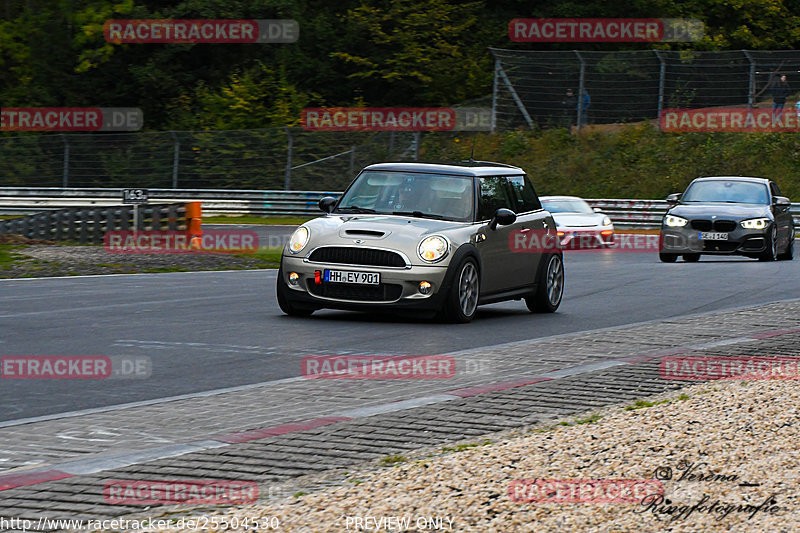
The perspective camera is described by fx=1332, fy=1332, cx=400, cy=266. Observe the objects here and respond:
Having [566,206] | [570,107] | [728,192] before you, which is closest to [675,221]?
[728,192]

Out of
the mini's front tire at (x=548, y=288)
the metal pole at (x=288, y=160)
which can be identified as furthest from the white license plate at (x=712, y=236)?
the metal pole at (x=288, y=160)

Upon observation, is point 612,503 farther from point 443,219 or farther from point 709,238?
point 709,238

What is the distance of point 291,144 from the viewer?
1679 inches

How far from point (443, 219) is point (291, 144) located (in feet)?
96.3

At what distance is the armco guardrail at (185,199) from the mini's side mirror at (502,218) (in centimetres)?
2696

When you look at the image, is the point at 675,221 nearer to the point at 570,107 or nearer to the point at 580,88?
the point at 580,88

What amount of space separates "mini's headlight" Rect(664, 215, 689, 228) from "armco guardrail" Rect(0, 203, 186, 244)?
360 inches

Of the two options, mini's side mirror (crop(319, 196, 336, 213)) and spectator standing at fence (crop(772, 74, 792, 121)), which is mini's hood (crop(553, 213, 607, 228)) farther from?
mini's side mirror (crop(319, 196, 336, 213))

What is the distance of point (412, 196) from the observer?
45.9 feet

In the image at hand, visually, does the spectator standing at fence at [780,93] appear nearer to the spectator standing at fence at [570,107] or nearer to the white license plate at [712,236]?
the spectator standing at fence at [570,107]

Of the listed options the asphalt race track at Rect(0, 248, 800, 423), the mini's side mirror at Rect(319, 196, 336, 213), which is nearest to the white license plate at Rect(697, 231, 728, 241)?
the asphalt race track at Rect(0, 248, 800, 423)

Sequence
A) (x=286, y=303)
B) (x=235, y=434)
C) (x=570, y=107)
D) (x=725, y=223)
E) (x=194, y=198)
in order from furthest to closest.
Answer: (x=194, y=198) → (x=570, y=107) → (x=725, y=223) → (x=286, y=303) → (x=235, y=434)

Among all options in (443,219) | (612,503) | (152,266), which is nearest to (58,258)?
(152,266)

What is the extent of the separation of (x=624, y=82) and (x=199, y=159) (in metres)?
13.5
